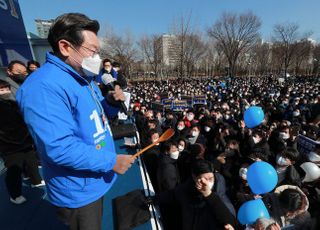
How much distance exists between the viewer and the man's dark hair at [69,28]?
1.09 m

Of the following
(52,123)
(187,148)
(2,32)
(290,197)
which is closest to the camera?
(52,123)

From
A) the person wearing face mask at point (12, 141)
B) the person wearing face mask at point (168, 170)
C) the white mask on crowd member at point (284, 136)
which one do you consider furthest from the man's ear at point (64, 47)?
the white mask on crowd member at point (284, 136)

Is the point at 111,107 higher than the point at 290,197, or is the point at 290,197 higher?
the point at 111,107

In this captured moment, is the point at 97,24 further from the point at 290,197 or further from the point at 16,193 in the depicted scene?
the point at 290,197

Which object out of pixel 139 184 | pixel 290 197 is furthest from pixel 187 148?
pixel 290 197

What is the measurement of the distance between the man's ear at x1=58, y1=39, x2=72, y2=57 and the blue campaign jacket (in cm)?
6

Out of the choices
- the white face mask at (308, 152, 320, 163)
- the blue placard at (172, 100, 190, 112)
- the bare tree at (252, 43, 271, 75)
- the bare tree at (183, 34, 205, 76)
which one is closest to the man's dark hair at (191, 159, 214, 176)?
A: the white face mask at (308, 152, 320, 163)

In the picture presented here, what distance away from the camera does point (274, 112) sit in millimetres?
9078

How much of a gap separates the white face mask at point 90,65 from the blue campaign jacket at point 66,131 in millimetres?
65

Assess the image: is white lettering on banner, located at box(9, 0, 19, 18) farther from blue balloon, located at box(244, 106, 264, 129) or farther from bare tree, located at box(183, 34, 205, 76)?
bare tree, located at box(183, 34, 205, 76)

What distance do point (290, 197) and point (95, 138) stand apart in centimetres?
245

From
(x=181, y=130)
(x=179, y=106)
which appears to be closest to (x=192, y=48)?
(x=179, y=106)

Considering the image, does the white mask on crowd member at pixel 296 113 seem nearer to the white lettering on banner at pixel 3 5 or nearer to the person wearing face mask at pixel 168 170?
the person wearing face mask at pixel 168 170

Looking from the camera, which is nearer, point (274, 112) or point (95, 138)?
point (95, 138)
